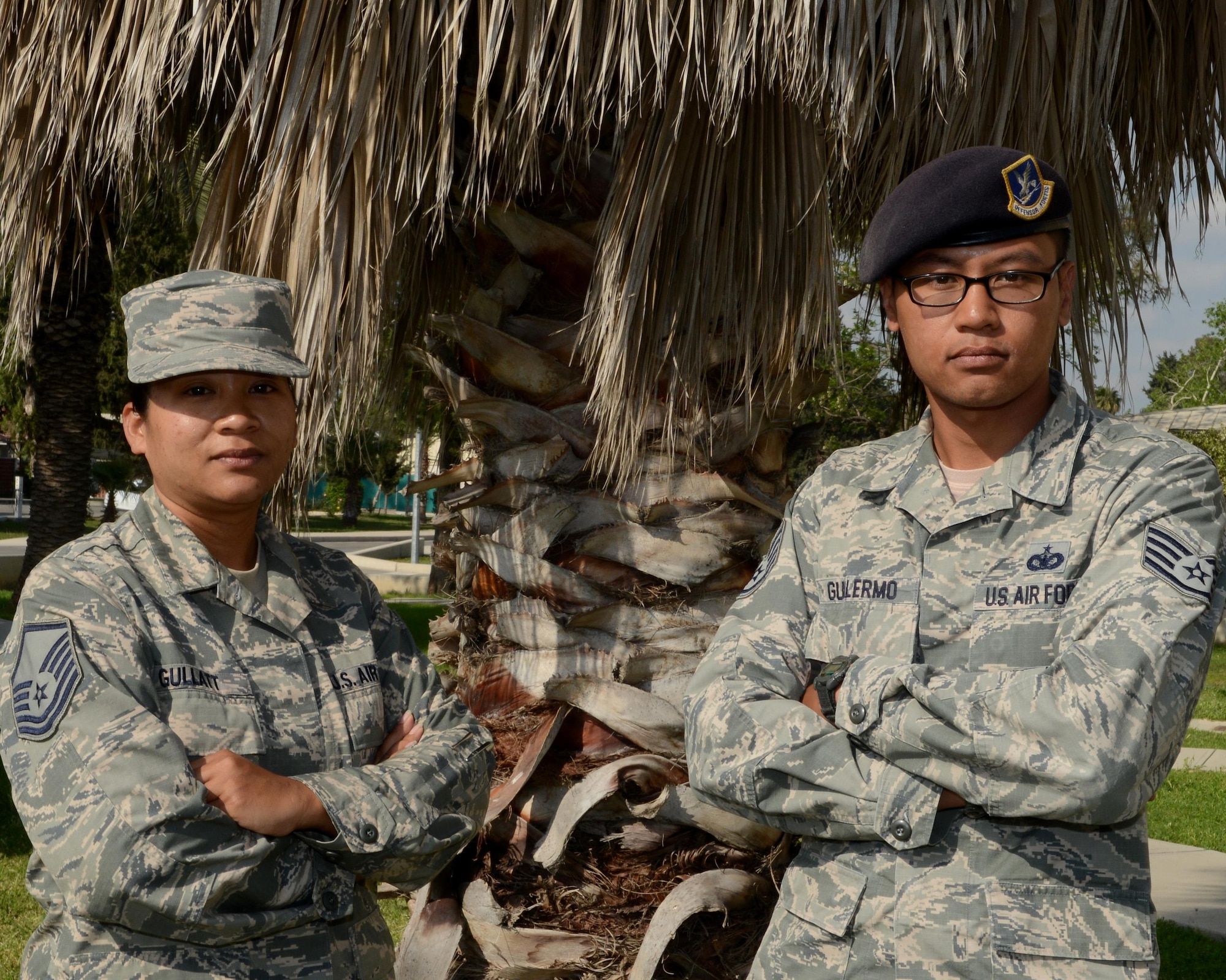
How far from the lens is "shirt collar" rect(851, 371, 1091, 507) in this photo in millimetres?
1807

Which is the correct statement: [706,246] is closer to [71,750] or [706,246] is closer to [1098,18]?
[1098,18]

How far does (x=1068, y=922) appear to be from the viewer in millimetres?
1628

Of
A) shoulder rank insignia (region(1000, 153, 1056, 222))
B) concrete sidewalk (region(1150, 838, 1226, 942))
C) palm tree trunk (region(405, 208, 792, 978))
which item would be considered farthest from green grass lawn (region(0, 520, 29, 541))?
shoulder rank insignia (region(1000, 153, 1056, 222))

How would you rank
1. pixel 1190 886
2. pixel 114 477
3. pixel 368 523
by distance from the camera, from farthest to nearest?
pixel 368 523 → pixel 114 477 → pixel 1190 886

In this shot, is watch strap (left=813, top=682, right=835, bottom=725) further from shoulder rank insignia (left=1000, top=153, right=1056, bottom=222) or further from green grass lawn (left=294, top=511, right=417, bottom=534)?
green grass lawn (left=294, top=511, right=417, bottom=534)

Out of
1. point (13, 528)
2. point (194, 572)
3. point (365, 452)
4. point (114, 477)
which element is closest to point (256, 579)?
point (194, 572)

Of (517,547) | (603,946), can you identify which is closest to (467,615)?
A: (517,547)

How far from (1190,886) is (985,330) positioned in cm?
445

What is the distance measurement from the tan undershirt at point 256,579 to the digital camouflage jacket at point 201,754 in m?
0.02

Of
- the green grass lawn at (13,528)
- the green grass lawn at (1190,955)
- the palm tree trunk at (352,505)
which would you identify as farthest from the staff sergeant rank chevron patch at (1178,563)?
the palm tree trunk at (352,505)

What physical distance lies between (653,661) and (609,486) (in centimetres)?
45

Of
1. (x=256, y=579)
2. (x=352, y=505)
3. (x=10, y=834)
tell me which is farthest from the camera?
(x=352, y=505)

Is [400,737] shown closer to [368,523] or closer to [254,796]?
[254,796]

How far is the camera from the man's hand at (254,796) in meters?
1.76
